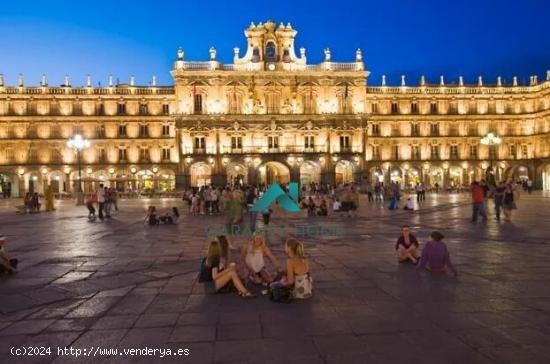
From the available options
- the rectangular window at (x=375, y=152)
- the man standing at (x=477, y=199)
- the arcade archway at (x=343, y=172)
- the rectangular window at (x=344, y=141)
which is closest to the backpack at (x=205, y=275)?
the man standing at (x=477, y=199)

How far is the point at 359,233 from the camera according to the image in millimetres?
18297

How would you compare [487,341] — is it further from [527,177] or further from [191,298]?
[527,177]

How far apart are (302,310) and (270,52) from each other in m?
59.5

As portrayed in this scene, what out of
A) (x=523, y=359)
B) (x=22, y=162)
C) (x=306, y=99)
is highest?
Result: (x=306, y=99)

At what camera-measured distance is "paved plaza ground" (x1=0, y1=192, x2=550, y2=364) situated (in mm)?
6207

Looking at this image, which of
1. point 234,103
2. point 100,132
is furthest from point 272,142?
point 100,132

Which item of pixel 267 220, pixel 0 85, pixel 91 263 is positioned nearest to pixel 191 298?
pixel 91 263

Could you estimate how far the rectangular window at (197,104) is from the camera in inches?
2475

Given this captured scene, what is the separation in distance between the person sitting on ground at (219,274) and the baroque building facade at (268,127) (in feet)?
170

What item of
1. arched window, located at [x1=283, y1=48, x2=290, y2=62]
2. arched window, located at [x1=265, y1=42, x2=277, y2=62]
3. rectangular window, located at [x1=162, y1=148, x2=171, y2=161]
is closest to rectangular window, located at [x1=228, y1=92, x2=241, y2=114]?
arched window, located at [x1=265, y1=42, x2=277, y2=62]

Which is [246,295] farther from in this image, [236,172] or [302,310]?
[236,172]

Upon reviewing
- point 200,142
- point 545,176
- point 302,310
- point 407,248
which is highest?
point 200,142

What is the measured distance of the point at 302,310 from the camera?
7984 mm

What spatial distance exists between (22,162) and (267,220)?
5419 cm
